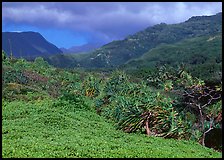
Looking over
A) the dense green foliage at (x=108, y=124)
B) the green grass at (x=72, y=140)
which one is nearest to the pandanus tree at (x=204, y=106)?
the dense green foliage at (x=108, y=124)

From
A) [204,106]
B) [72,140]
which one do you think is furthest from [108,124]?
[72,140]

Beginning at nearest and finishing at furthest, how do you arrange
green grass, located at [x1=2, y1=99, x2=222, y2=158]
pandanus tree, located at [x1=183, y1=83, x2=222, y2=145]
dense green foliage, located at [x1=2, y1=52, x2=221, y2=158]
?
green grass, located at [x1=2, y1=99, x2=222, y2=158], dense green foliage, located at [x1=2, y1=52, x2=221, y2=158], pandanus tree, located at [x1=183, y1=83, x2=222, y2=145]

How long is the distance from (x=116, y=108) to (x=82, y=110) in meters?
4.21

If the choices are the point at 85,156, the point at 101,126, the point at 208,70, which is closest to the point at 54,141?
the point at 85,156

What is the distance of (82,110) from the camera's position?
31109mm

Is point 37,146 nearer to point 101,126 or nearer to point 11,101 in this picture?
point 101,126

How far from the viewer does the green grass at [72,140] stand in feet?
51.0

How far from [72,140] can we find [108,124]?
27.9 ft

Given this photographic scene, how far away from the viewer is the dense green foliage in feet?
53.8

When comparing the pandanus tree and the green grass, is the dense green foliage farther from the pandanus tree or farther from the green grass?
the pandanus tree

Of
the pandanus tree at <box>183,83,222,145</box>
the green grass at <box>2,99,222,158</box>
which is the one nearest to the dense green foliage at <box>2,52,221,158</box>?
the green grass at <box>2,99,222,158</box>

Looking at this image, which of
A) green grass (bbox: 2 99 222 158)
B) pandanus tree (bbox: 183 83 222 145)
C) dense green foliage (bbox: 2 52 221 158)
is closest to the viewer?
green grass (bbox: 2 99 222 158)

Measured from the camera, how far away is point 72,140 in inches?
726

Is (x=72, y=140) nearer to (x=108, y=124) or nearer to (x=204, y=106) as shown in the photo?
(x=108, y=124)
